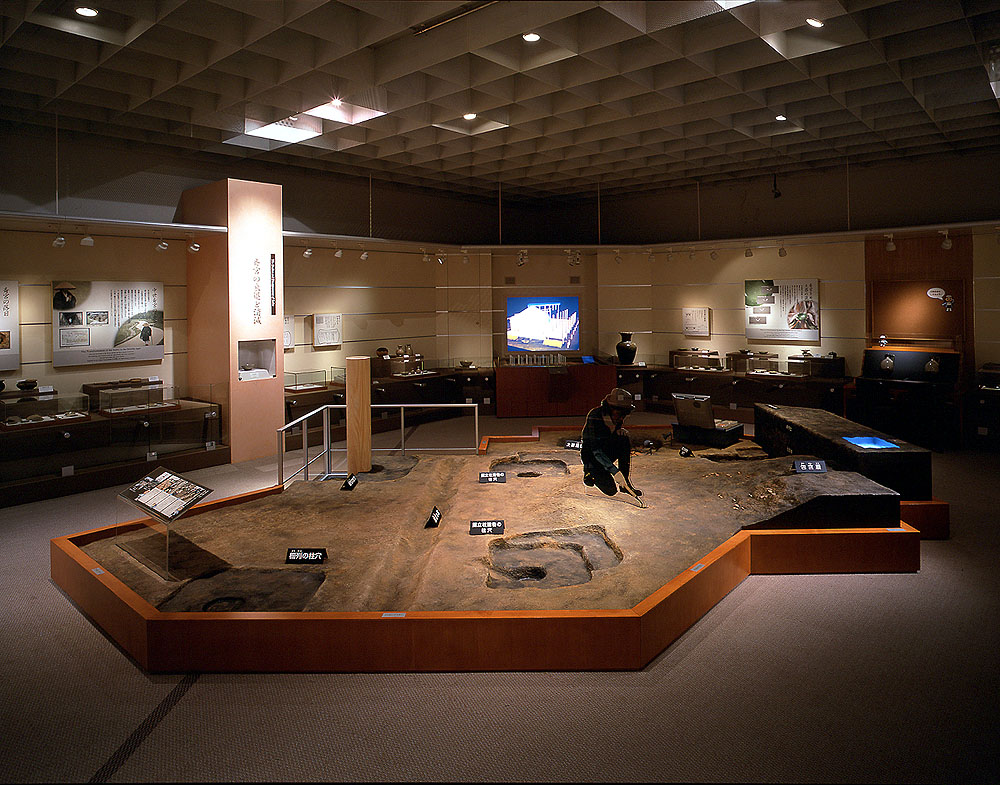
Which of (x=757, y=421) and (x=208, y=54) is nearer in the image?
(x=208, y=54)

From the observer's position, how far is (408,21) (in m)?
5.12

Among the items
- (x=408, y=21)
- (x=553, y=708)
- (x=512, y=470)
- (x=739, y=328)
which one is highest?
(x=408, y=21)

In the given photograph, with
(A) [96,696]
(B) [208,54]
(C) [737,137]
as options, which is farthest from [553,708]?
(C) [737,137]

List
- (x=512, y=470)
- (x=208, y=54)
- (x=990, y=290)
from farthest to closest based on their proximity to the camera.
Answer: (x=990, y=290) < (x=512, y=470) < (x=208, y=54)

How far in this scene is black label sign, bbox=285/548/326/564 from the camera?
17.0 feet

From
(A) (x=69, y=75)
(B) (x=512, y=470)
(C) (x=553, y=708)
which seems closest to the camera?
(C) (x=553, y=708)

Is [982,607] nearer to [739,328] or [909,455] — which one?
[909,455]

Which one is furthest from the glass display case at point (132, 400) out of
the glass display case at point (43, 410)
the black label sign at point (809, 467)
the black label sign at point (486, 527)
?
the black label sign at point (809, 467)

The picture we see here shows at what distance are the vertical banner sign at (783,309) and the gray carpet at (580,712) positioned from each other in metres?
7.45

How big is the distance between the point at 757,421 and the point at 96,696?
7.88 metres

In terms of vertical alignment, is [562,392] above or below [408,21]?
below

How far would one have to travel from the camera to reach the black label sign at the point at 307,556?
517 centimetres

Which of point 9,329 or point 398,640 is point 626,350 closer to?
point 9,329

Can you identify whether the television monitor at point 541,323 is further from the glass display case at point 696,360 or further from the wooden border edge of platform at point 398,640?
the wooden border edge of platform at point 398,640
